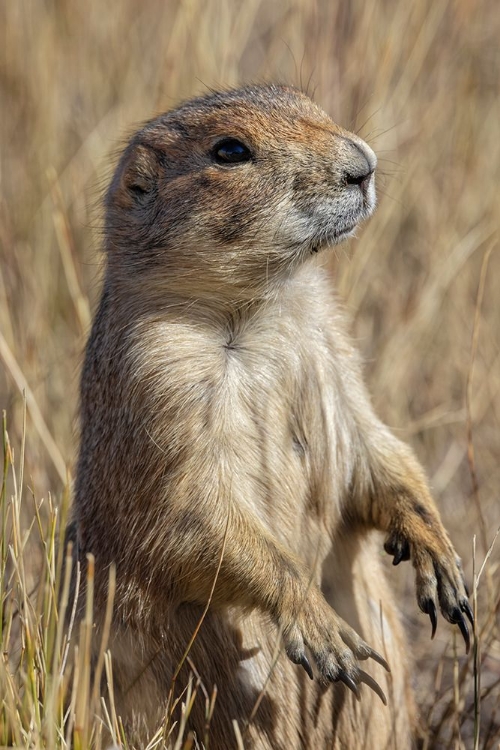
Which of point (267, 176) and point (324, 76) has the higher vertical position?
point (324, 76)

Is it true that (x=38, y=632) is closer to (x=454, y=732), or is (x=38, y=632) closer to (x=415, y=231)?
(x=454, y=732)

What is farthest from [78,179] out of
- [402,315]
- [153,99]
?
[402,315]

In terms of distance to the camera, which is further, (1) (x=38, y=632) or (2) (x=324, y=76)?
(2) (x=324, y=76)

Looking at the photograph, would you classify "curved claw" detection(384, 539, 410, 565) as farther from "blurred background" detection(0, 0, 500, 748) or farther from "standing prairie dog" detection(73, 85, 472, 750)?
"blurred background" detection(0, 0, 500, 748)

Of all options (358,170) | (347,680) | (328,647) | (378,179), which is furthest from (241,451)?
(378,179)

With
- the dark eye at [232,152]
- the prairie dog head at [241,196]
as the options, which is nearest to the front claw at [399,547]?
the prairie dog head at [241,196]

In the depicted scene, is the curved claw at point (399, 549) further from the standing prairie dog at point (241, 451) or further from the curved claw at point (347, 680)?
the curved claw at point (347, 680)

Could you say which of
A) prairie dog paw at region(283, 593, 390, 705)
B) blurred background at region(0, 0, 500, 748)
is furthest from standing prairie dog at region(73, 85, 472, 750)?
blurred background at region(0, 0, 500, 748)

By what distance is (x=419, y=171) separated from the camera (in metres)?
6.05

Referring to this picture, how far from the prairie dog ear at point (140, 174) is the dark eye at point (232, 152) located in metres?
0.28

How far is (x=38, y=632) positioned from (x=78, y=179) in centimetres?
380

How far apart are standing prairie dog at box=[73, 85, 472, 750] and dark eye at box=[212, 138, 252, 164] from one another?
0.01 m

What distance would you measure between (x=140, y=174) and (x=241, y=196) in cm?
47

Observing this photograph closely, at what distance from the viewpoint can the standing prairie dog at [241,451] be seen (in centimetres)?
312
